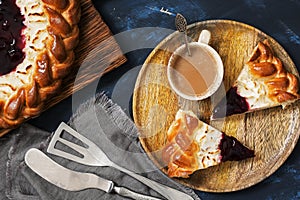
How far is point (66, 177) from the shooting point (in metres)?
1.85

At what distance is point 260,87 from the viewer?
1852mm

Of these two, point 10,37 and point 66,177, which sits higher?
point 10,37

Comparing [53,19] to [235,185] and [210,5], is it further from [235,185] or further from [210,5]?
[235,185]

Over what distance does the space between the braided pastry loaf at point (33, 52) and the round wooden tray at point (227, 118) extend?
0.95 ft

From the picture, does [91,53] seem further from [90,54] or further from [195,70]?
[195,70]

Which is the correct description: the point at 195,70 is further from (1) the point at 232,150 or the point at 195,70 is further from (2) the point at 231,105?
(1) the point at 232,150

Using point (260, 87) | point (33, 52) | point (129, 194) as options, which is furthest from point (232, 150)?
point (33, 52)

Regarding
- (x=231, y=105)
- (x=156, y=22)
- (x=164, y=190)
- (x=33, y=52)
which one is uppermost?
(x=33, y=52)

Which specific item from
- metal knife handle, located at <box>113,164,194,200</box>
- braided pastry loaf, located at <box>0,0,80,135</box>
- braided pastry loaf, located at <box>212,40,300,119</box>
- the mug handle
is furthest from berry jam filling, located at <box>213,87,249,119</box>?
braided pastry loaf, located at <box>0,0,80,135</box>

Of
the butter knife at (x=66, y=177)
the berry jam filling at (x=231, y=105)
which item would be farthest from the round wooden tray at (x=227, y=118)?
the butter knife at (x=66, y=177)

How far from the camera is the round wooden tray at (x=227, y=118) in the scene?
1.87 meters

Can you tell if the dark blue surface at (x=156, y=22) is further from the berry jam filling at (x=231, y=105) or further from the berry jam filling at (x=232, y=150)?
the berry jam filling at (x=231, y=105)

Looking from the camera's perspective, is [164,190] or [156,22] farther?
[156,22]

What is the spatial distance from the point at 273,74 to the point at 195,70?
0.85ft
